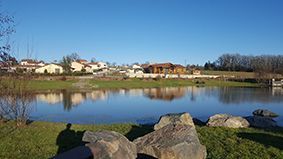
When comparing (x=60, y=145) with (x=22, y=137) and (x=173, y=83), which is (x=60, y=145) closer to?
(x=22, y=137)

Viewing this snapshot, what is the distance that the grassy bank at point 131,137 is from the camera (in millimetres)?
9398

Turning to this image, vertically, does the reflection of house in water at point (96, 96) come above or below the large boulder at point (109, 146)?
below

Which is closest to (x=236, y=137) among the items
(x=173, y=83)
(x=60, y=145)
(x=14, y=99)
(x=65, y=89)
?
(x=60, y=145)

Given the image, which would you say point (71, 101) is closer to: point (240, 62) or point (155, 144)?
point (155, 144)

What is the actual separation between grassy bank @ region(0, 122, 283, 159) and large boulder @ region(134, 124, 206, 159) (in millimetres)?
890

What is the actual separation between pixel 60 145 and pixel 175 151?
13.3 ft

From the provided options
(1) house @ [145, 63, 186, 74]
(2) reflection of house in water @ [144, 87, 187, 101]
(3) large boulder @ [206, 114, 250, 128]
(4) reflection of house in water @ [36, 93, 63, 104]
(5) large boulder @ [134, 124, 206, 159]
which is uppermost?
(1) house @ [145, 63, 186, 74]

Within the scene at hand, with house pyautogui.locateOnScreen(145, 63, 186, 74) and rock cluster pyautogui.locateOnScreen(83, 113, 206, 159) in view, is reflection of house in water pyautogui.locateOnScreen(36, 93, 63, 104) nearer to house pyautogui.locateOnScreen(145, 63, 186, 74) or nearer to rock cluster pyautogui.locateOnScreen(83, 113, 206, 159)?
rock cluster pyautogui.locateOnScreen(83, 113, 206, 159)

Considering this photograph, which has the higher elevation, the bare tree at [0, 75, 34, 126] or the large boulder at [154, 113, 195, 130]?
the bare tree at [0, 75, 34, 126]

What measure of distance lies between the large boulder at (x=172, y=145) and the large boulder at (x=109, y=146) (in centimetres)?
63

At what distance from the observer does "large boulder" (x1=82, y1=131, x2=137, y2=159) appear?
6.23 meters

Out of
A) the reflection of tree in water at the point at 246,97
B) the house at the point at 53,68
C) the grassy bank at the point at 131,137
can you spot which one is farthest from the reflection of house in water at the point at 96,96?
the house at the point at 53,68

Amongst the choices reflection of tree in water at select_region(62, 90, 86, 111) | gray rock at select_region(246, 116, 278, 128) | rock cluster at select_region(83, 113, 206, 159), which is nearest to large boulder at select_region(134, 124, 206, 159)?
rock cluster at select_region(83, 113, 206, 159)

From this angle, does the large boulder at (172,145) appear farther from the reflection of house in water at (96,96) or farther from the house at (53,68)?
the house at (53,68)
